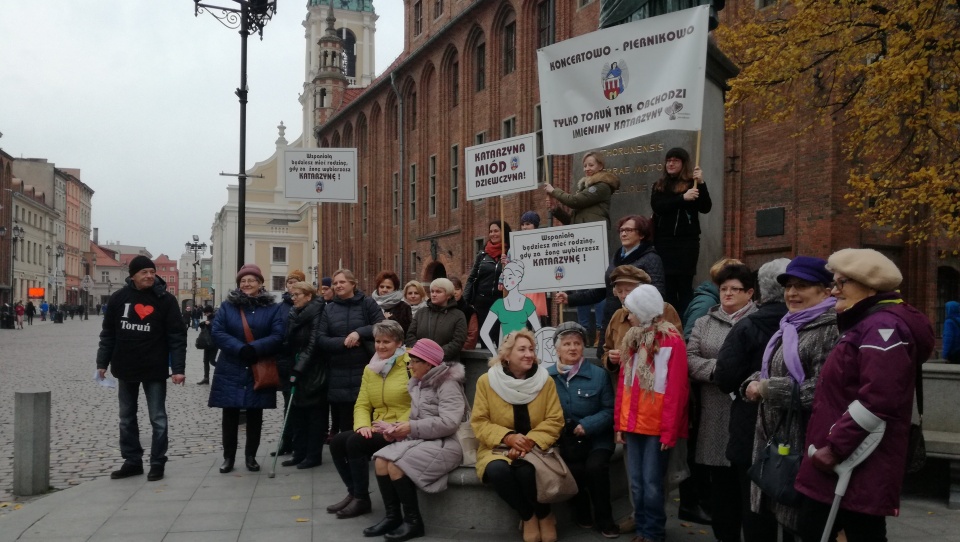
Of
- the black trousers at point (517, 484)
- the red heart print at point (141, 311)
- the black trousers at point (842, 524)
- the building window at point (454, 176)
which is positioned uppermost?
the building window at point (454, 176)

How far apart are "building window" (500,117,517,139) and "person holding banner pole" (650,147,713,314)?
24414mm

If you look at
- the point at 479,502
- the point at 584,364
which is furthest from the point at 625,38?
the point at 479,502

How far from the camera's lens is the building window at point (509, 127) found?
3110cm

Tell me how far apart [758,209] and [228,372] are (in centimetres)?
1452

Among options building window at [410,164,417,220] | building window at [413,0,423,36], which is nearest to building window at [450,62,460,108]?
building window at [410,164,417,220]

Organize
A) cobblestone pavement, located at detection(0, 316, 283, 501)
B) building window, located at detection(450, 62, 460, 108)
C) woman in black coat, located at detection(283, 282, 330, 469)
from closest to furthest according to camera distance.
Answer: woman in black coat, located at detection(283, 282, 330, 469)
cobblestone pavement, located at detection(0, 316, 283, 501)
building window, located at detection(450, 62, 460, 108)

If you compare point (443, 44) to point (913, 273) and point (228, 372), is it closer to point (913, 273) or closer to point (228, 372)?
point (913, 273)

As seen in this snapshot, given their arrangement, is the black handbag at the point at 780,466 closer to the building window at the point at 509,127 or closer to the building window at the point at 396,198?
the building window at the point at 509,127

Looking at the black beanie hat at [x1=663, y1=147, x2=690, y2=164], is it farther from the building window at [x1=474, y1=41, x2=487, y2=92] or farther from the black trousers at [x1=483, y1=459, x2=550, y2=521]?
the building window at [x1=474, y1=41, x2=487, y2=92]

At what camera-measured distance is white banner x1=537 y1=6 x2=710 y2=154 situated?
6.71 meters

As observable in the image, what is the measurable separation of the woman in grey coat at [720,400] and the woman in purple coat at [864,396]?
4.58ft

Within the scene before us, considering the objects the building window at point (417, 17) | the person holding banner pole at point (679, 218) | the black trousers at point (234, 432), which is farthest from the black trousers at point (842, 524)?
the building window at point (417, 17)

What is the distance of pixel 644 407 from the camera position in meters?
5.48

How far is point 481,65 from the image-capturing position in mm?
34656
